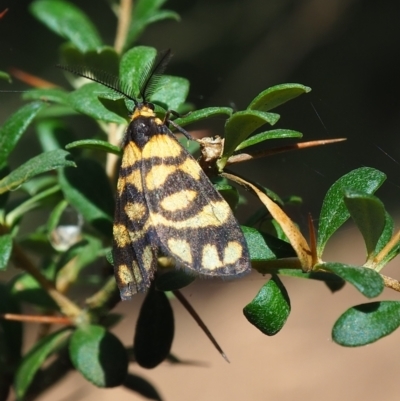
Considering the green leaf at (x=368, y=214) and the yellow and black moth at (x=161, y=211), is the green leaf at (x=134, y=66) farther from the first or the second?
the green leaf at (x=368, y=214)

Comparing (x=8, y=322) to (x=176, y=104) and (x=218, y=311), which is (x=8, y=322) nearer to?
(x=176, y=104)

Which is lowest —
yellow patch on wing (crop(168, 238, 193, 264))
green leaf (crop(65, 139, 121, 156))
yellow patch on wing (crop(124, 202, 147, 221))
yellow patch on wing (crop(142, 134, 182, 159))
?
yellow patch on wing (crop(124, 202, 147, 221))

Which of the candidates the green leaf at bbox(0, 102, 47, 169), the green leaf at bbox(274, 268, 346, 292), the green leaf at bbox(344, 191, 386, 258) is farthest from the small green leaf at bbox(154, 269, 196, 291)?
the green leaf at bbox(0, 102, 47, 169)

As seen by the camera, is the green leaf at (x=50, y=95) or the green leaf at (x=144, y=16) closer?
the green leaf at (x=50, y=95)

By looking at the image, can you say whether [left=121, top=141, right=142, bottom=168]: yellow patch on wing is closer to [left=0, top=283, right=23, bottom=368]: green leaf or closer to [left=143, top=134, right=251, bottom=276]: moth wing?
[left=143, top=134, right=251, bottom=276]: moth wing

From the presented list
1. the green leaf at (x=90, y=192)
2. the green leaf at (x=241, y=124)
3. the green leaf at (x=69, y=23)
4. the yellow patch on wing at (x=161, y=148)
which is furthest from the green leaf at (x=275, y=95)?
the green leaf at (x=69, y=23)

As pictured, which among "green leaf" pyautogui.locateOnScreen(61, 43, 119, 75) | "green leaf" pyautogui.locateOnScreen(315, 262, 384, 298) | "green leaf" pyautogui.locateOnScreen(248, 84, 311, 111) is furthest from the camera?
"green leaf" pyautogui.locateOnScreen(61, 43, 119, 75)

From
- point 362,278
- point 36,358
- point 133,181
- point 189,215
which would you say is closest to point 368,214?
point 362,278

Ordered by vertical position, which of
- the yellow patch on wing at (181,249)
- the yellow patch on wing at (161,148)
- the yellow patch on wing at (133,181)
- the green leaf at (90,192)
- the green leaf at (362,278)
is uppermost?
the green leaf at (362,278)
